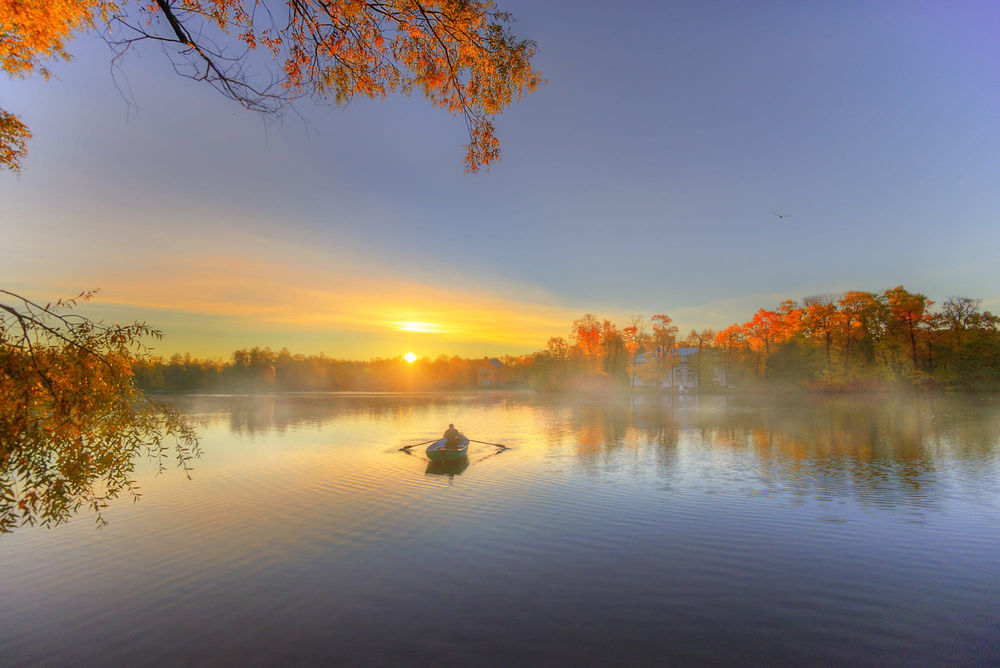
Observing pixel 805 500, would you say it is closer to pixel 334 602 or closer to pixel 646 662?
pixel 646 662

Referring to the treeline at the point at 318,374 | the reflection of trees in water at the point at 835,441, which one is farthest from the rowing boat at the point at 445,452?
the treeline at the point at 318,374

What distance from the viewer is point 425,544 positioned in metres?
13.7

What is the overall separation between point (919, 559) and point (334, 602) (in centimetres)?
1325

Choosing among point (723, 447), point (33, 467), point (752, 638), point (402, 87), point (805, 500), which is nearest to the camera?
point (33, 467)

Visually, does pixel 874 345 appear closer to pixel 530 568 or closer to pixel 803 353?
pixel 803 353

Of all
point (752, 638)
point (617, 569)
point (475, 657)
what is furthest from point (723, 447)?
point (475, 657)

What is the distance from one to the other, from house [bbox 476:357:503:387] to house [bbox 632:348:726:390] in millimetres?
53096

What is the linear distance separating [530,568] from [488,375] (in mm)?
150710

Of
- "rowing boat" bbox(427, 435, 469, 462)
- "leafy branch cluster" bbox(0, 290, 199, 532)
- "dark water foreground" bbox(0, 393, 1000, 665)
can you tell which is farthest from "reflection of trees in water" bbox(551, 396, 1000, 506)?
"leafy branch cluster" bbox(0, 290, 199, 532)

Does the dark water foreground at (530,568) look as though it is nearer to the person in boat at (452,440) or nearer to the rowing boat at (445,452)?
the rowing boat at (445,452)

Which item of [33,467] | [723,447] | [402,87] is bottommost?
[723,447]

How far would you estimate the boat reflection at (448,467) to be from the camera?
23891 mm

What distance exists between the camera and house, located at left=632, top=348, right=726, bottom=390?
8612 cm

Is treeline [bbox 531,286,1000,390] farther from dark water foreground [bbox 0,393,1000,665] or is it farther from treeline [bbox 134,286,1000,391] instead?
dark water foreground [bbox 0,393,1000,665]
